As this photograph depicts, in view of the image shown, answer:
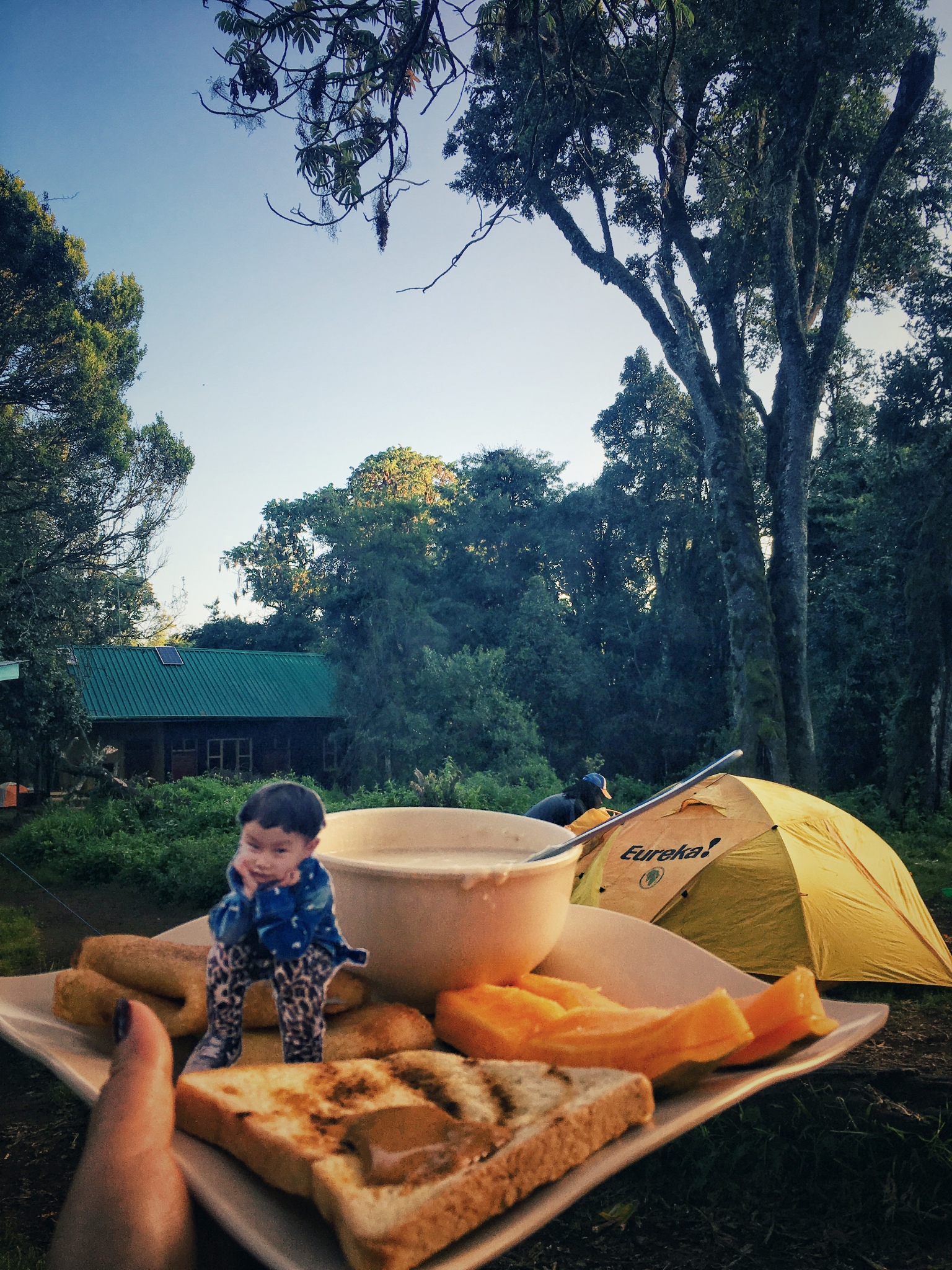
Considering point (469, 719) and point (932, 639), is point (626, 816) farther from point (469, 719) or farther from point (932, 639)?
point (469, 719)

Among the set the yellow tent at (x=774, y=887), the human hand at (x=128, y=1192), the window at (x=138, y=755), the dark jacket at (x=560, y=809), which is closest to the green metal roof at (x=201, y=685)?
the window at (x=138, y=755)

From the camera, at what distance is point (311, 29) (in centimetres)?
221

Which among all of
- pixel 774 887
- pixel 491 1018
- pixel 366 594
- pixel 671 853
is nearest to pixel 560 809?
pixel 671 853

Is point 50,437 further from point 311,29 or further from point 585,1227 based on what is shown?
point 585,1227

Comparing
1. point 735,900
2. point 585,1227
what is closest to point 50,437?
point 735,900

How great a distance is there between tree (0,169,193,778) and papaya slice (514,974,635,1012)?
35.1ft

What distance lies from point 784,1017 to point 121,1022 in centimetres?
62

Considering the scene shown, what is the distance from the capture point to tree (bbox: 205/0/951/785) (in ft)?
27.5

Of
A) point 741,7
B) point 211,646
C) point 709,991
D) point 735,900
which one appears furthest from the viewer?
point 211,646

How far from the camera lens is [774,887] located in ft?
13.7

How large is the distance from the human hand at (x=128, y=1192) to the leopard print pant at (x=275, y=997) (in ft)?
0.56

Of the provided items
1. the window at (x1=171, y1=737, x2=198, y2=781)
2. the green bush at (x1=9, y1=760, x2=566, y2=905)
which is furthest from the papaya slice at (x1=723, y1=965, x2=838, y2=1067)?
the window at (x1=171, y1=737, x2=198, y2=781)

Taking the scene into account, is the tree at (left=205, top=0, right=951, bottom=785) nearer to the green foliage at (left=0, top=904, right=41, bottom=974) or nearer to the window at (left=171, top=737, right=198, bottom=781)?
the green foliage at (left=0, top=904, right=41, bottom=974)

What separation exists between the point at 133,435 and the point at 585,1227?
13.2 meters
